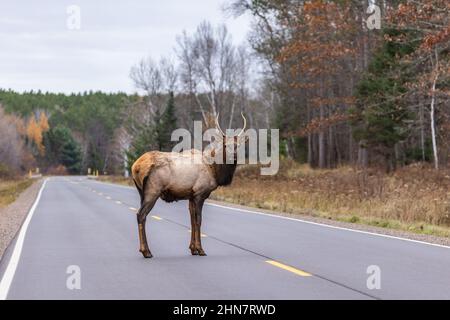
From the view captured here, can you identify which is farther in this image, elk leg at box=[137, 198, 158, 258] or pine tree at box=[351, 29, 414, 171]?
→ pine tree at box=[351, 29, 414, 171]

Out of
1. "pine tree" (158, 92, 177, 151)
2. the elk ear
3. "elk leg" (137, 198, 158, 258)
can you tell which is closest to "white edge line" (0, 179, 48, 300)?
"elk leg" (137, 198, 158, 258)

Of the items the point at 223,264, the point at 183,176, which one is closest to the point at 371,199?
the point at 183,176

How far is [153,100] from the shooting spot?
82.4m

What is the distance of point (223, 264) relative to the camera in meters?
11.3

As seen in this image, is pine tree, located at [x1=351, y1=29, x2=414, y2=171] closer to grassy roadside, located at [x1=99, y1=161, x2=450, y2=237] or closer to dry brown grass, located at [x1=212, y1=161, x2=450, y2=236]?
dry brown grass, located at [x1=212, y1=161, x2=450, y2=236]

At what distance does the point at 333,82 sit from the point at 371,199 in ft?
90.9

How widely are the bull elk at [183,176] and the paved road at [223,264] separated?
88 cm

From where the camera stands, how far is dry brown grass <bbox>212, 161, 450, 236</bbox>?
20.5m

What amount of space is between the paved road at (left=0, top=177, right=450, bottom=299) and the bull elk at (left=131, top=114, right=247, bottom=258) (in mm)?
883

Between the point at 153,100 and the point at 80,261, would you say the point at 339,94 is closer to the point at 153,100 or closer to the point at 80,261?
the point at 153,100

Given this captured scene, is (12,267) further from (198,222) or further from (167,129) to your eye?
(167,129)

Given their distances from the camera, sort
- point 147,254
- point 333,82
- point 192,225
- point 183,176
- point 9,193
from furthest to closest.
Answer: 1. point 333,82
2. point 9,193
3. point 192,225
4. point 147,254
5. point 183,176
